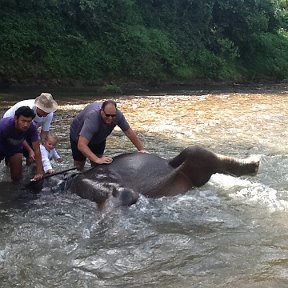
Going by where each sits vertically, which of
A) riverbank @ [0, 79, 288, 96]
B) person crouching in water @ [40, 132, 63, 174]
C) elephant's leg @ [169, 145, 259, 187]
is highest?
elephant's leg @ [169, 145, 259, 187]

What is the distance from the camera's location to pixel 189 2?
32000 millimetres

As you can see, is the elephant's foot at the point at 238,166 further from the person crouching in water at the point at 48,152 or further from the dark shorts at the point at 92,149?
the person crouching in water at the point at 48,152

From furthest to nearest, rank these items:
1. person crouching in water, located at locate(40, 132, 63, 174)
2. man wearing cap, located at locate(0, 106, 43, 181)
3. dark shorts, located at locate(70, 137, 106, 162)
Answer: dark shorts, located at locate(70, 137, 106, 162), person crouching in water, located at locate(40, 132, 63, 174), man wearing cap, located at locate(0, 106, 43, 181)

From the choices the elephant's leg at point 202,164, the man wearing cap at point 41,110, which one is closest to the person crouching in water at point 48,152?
the man wearing cap at point 41,110

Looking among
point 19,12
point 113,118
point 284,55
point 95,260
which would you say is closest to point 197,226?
point 95,260

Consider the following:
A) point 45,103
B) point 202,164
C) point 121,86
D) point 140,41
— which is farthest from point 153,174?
point 140,41

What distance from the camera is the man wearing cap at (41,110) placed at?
7.12 m

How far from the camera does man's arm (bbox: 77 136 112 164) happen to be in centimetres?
671

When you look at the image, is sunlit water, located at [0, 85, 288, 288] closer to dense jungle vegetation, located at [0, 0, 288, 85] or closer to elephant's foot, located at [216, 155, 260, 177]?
elephant's foot, located at [216, 155, 260, 177]

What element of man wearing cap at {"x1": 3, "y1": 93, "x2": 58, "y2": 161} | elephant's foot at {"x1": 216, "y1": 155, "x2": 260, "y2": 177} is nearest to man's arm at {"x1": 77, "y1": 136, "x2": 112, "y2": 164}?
man wearing cap at {"x1": 3, "y1": 93, "x2": 58, "y2": 161}

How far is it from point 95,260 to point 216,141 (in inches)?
260

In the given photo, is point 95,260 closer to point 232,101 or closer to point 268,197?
point 268,197

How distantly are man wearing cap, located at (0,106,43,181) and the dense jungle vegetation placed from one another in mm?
15811

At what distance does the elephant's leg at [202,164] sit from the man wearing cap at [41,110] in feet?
6.01
